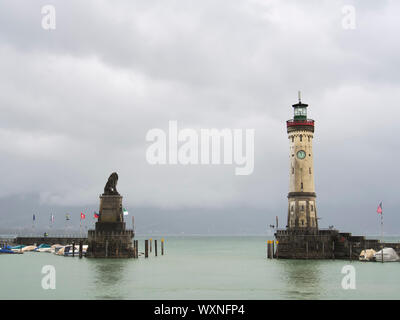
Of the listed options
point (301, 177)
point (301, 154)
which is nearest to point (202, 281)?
point (301, 177)

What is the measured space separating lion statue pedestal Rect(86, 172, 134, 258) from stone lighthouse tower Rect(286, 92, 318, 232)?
2718 cm

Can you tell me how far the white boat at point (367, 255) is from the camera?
81375 mm

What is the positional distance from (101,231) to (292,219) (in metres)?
31.1

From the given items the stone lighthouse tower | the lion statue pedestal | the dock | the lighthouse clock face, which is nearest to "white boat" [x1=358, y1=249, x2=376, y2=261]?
the dock

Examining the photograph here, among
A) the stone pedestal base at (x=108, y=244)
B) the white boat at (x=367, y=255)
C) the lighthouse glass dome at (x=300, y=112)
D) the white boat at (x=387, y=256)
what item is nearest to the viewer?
the white boat at (x=387, y=256)

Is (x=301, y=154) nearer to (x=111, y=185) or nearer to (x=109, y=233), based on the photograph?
(x=111, y=185)

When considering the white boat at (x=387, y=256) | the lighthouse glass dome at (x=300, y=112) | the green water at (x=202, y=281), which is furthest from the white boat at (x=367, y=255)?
the lighthouse glass dome at (x=300, y=112)

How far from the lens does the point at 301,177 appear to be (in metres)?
85.9

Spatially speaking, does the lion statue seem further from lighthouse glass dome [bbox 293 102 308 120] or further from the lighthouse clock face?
lighthouse glass dome [bbox 293 102 308 120]

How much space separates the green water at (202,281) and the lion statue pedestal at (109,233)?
489 cm

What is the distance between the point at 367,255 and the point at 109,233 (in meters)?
40.8

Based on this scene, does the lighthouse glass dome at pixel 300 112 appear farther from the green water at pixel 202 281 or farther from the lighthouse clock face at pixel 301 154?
the green water at pixel 202 281
